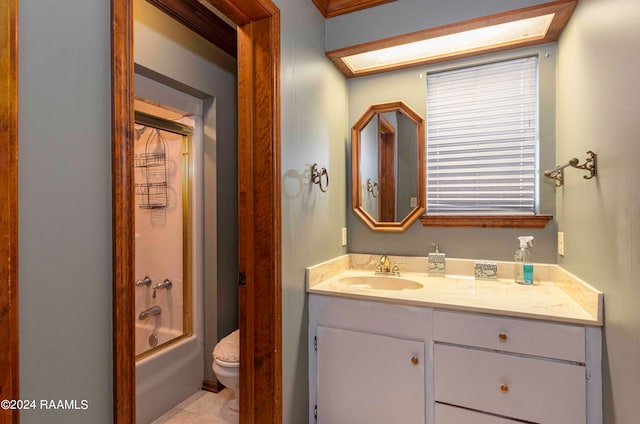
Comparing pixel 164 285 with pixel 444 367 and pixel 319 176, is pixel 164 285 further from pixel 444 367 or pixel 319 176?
pixel 444 367

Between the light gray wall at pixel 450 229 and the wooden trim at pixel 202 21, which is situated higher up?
the wooden trim at pixel 202 21

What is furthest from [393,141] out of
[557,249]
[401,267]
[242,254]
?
[242,254]

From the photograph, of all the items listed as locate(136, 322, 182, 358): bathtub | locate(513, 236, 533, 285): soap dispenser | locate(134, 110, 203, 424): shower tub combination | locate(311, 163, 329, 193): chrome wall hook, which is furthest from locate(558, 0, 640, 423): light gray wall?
locate(136, 322, 182, 358): bathtub

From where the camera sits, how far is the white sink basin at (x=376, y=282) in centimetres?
200

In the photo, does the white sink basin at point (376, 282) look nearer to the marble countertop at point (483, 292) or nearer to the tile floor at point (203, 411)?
the marble countertop at point (483, 292)

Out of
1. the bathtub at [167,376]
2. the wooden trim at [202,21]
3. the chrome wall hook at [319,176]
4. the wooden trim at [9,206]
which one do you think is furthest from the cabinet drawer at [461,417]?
the wooden trim at [202,21]

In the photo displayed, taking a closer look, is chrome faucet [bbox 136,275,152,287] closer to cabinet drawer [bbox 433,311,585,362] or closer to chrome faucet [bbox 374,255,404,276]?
chrome faucet [bbox 374,255,404,276]

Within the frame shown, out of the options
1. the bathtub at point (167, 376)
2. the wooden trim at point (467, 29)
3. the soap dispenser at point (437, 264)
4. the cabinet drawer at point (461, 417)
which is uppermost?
the wooden trim at point (467, 29)

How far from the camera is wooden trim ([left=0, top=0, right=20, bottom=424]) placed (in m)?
0.62

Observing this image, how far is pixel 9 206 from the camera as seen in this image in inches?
24.9

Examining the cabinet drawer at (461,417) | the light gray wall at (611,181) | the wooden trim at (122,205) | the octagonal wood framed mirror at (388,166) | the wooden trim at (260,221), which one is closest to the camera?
the wooden trim at (122,205)

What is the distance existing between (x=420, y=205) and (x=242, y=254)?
120cm

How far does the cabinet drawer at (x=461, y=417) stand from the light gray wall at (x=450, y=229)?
0.88 meters

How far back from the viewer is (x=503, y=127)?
1975 millimetres
